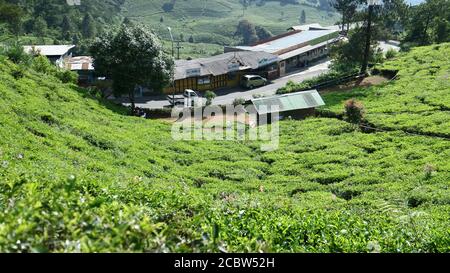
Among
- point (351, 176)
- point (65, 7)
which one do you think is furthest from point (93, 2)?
point (351, 176)

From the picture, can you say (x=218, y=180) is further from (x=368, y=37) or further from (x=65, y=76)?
(x=368, y=37)

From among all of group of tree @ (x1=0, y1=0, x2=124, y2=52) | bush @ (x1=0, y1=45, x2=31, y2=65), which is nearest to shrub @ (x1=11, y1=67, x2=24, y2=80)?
bush @ (x1=0, y1=45, x2=31, y2=65)

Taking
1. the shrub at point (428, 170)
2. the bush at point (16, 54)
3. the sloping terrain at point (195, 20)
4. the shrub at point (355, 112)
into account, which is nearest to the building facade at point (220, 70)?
the bush at point (16, 54)

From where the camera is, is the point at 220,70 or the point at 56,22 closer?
the point at 220,70

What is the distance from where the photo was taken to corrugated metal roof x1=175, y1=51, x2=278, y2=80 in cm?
4897

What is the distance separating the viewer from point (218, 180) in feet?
61.8

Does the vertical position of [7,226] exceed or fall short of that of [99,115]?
it exceeds it

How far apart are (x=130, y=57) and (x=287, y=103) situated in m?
11.7

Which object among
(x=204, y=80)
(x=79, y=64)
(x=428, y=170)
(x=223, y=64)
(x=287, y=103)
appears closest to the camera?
(x=428, y=170)

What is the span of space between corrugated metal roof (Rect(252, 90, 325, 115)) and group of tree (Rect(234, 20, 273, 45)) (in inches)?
4913

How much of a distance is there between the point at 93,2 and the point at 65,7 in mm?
32197

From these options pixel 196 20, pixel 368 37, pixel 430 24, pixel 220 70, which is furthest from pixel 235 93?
pixel 196 20

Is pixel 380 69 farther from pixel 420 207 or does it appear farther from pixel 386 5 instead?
pixel 420 207
